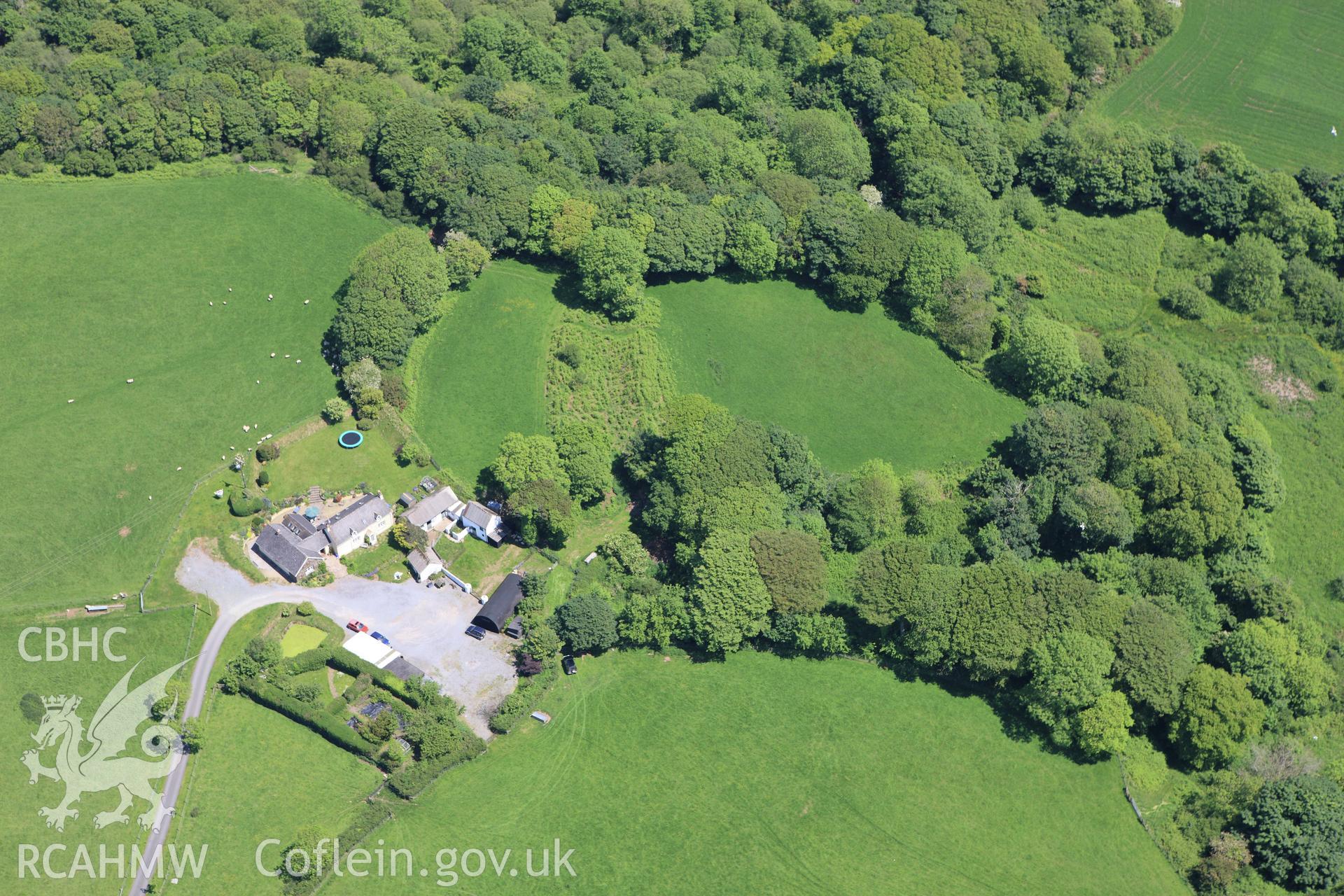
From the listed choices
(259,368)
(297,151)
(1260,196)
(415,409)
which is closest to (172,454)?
(259,368)

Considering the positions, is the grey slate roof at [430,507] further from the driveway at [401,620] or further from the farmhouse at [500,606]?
the farmhouse at [500,606]

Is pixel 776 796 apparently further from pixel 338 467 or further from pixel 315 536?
pixel 338 467

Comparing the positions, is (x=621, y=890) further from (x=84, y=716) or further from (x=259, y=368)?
(x=259, y=368)

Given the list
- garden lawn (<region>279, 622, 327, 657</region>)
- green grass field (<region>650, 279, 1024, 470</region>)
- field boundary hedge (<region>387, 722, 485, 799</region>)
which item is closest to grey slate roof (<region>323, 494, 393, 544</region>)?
garden lawn (<region>279, 622, 327, 657</region>)

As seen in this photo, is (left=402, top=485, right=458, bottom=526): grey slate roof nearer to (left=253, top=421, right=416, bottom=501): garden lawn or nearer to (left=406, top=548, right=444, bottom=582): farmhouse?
(left=406, top=548, right=444, bottom=582): farmhouse

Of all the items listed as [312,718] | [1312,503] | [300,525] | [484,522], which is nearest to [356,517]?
[300,525]

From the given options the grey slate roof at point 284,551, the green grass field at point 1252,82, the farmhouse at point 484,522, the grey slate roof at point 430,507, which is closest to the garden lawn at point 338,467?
the grey slate roof at point 430,507

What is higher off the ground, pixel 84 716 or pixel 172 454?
pixel 172 454
